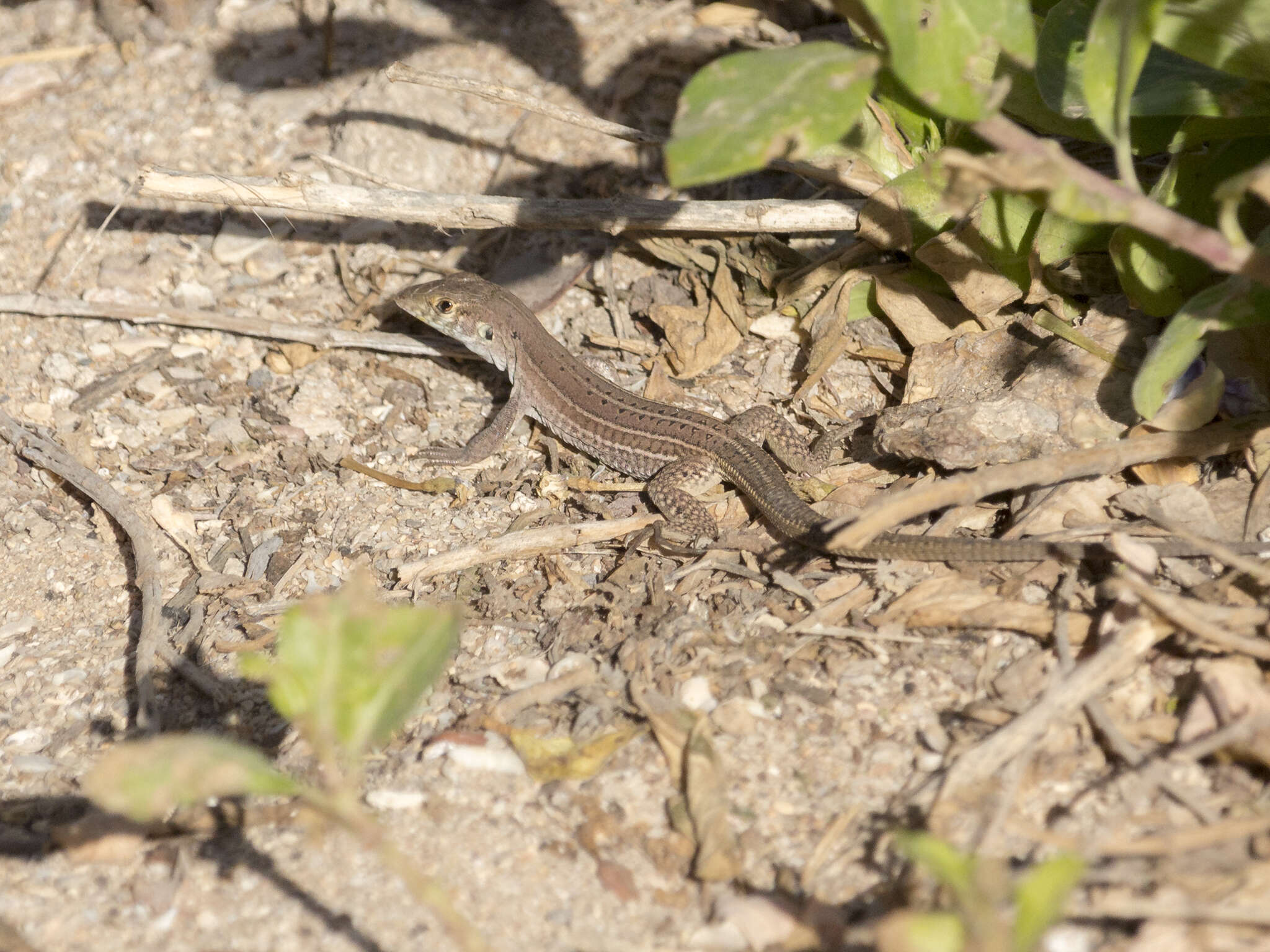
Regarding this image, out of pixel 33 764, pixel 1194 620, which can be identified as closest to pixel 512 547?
pixel 33 764

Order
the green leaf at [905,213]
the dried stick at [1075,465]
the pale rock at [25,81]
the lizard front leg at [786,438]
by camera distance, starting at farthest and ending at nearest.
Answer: the pale rock at [25,81] < the lizard front leg at [786,438] < the green leaf at [905,213] < the dried stick at [1075,465]

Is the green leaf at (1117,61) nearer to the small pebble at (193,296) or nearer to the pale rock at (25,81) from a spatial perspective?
the small pebble at (193,296)

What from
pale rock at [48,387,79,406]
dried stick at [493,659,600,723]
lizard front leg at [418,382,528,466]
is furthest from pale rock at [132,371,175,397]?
dried stick at [493,659,600,723]

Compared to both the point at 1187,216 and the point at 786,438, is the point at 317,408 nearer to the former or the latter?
the point at 786,438

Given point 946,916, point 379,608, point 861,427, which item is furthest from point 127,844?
point 861,427

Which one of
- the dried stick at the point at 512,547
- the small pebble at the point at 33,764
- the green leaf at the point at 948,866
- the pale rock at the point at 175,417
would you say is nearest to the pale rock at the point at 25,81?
the pale rock at the point at 175,417

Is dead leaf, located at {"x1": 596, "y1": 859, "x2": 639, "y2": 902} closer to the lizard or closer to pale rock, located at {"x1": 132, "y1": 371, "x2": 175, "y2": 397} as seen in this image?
the lizard
